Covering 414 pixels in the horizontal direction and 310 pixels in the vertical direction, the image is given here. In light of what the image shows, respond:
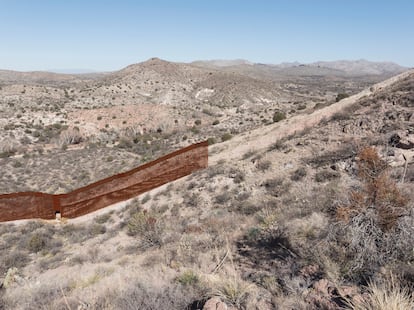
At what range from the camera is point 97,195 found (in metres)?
17.6

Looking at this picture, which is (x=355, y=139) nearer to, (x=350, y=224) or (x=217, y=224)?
(x=217, y=224)

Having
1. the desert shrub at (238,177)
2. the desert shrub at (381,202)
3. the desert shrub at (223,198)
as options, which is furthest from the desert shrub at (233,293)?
the desert shrub at (238,177)

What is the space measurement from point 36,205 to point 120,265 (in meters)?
11.4

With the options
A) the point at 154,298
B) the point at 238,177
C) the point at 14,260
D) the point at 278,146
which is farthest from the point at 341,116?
the point at 14,260

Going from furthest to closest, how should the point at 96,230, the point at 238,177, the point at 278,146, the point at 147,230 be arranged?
the point at 278,146
the point at 238,177
the point at 96,230
the point at 147,230

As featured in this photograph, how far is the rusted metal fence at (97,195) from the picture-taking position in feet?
50.1

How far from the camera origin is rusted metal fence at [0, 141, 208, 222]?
601 inches

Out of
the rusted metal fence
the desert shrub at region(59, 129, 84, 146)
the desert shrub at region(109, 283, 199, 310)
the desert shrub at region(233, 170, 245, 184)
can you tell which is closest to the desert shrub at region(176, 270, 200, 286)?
the desert shrub at region(109, 283, 199, 310)

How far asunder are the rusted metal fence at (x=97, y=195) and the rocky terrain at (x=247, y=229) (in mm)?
887

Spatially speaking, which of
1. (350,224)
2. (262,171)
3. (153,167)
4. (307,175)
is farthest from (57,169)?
(350,224)

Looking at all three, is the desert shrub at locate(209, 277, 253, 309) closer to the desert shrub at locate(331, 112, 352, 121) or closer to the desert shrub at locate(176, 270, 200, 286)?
the desert shrub at locate(176, 270, 200, 286)

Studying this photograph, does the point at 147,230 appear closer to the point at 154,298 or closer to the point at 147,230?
the point at 147,230

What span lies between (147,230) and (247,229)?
3.51 m

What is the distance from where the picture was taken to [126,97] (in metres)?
58.2
